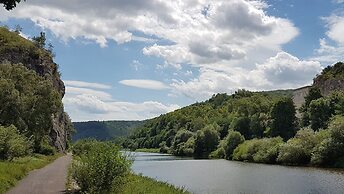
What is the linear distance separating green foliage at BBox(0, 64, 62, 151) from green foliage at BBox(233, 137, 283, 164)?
152 ft

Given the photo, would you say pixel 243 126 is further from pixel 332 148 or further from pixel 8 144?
pixel 8 144

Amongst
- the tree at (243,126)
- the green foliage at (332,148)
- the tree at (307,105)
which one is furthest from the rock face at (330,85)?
the green foliage at (332,148)

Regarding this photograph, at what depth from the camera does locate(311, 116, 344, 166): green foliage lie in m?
75.2

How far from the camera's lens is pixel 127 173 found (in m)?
24.5

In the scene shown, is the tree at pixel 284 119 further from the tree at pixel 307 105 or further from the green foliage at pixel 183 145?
the green foliage at pixel 183 145

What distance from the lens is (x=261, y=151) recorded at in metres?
95.7

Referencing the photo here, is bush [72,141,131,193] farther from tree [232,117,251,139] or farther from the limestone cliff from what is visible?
the limestone cliff

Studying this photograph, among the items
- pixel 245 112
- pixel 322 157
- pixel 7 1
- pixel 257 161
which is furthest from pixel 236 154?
pixel 7 1

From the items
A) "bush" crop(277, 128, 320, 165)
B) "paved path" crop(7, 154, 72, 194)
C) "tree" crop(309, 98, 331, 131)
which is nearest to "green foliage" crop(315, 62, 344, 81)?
"tree" crop(309, 98, 331, 131)

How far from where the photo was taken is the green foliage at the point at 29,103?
58344mm

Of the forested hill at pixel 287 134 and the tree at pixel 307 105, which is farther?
the tree at pixel 307 105

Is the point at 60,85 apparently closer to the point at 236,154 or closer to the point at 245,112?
the point at 236,154

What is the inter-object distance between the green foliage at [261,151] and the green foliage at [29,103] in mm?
46294

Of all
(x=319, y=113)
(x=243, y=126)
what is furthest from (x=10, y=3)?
(x=243, y=126)
